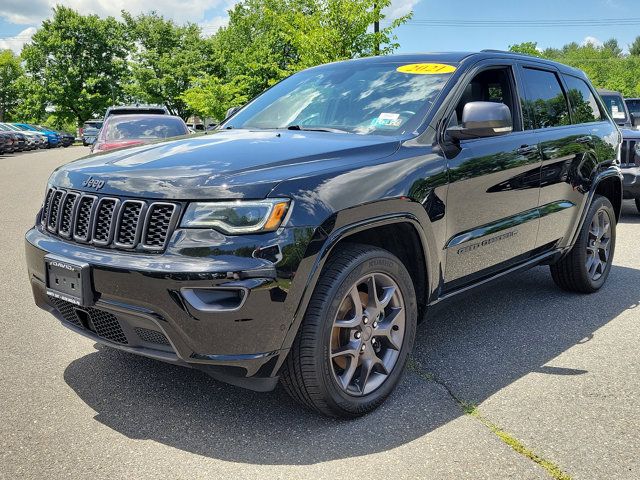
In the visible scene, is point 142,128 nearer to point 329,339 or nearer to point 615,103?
point 615,103

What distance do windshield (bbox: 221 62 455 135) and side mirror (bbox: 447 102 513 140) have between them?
0.76 ft

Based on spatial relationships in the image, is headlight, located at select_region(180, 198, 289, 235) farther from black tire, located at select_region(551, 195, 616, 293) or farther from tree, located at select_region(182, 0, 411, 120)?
tree, located at select_region(182, 0, 411, 120)

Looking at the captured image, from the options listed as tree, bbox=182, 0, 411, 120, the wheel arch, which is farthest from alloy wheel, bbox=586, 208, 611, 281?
tree, bbox=182, 0, 411, 120

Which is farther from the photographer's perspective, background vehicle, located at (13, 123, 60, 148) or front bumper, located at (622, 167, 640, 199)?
background vehicle, located at (13, 123, 60, 148)

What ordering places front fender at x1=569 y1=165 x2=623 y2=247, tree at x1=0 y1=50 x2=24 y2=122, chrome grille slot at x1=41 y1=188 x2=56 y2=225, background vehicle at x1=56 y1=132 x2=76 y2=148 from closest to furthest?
chrome grille slot at x1=41 y1=188 x2=56 y2=225
front fender at x1=569 y1=165 x2=623 y2=247
background vehicle at x1=56 y1=132 x2=76 y2=148
tree at x1=0 y1=50 x2=24 y2=122

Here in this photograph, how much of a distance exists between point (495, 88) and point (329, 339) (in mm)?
2302

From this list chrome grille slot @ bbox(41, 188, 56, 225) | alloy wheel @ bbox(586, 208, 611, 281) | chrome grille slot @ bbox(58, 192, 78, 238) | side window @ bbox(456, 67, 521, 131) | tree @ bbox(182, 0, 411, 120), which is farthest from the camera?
tree @ bbox(182, 0, 411, 120)

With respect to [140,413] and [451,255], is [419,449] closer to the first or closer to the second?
[451,255]

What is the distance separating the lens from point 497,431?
119 inches

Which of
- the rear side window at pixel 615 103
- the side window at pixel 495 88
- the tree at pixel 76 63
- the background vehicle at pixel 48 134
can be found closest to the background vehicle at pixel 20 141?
the background vehicle at pixel 48 134

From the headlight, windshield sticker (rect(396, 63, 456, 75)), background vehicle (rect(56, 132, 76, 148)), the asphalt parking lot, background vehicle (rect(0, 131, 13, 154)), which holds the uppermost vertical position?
windshield sticker (rect(396, 63, 456, 75))

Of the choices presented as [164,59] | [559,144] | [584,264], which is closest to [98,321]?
[559,144]

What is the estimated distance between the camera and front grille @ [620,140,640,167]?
9.29 metres

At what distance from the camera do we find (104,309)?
9.24ft
